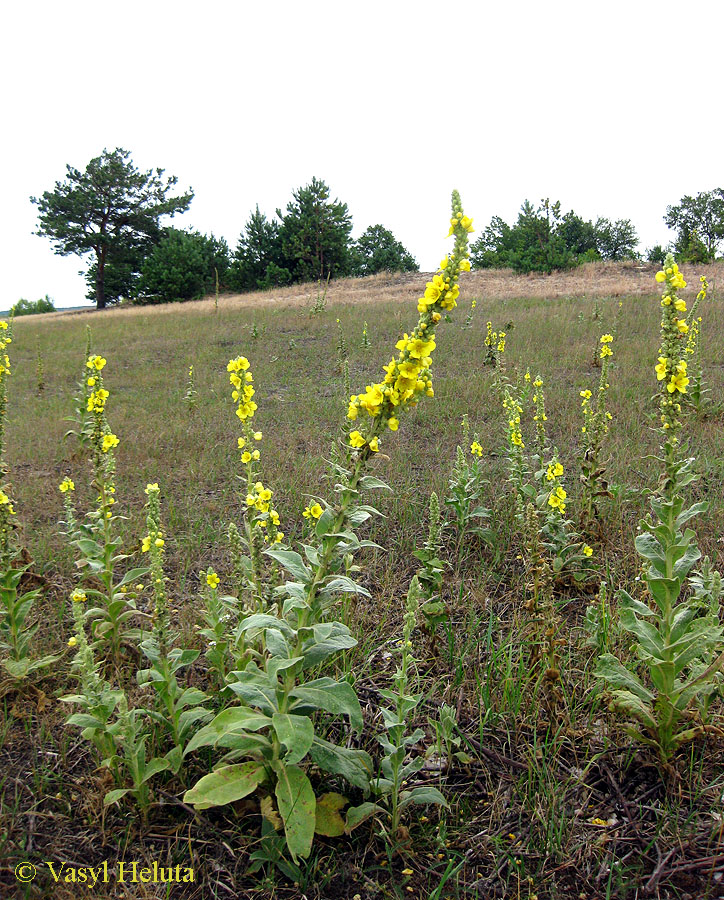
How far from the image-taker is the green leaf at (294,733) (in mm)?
1667

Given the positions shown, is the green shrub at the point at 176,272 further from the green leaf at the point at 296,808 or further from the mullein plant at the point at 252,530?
the green leaf at the point at 296,808

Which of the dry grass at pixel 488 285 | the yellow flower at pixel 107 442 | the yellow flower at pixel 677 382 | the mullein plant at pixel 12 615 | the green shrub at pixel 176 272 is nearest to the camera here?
the yellow flower at pixel 677 382

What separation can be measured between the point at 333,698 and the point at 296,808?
353 mm

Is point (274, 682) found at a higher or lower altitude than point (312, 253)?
lower

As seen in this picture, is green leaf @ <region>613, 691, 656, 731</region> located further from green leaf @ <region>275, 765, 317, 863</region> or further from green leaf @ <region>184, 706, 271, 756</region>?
green leaf @ <region>184, 706, 271, 756</region>

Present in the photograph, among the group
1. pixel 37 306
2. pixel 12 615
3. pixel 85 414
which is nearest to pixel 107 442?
pixel 12 615

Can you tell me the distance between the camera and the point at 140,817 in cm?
195

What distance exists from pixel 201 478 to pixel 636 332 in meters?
8.22

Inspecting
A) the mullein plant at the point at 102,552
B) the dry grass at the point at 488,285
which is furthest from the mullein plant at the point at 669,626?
the dry grass at the point at 488,285

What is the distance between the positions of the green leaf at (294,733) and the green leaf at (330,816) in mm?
257

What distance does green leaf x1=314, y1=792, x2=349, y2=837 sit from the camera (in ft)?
5.95

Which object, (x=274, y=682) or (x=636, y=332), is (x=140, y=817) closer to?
(x=274, y=682)

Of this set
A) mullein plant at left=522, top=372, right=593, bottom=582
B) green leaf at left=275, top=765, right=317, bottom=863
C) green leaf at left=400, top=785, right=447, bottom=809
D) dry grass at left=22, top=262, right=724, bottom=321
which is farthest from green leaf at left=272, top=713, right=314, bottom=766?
dry grass at left=22, top=262, right=724, bottom=321

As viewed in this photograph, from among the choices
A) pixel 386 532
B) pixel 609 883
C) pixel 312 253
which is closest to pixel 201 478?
pixel 386 532
